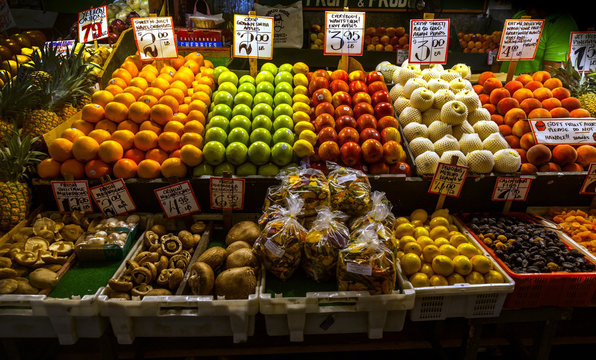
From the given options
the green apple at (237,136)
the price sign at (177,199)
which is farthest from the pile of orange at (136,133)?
the green apple at (237,136)

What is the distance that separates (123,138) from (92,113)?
42cm

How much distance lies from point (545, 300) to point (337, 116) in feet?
6.28

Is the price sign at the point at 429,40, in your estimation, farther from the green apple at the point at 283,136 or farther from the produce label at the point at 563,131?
the green apple at the point at 283,136

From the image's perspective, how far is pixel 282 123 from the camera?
112 inches

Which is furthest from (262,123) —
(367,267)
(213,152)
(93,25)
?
(93,25)

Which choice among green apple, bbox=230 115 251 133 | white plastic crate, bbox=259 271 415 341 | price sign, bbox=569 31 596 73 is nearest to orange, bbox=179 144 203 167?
green apple, bbox=230 115 251 133

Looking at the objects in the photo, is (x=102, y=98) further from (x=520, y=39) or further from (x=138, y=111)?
(x=520, y=39)

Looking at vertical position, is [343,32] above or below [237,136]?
above

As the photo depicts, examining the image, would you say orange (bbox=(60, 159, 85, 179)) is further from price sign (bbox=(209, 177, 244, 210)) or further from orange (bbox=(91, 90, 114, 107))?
price sign (bbox=(209, 177, 244, 210))

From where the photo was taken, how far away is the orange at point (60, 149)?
99.5 inches

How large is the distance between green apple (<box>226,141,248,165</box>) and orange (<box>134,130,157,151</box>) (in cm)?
56

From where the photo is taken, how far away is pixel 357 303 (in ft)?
6.14

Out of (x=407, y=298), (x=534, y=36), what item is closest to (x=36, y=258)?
(x=407, y=298)

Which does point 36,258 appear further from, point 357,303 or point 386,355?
point 386,355
